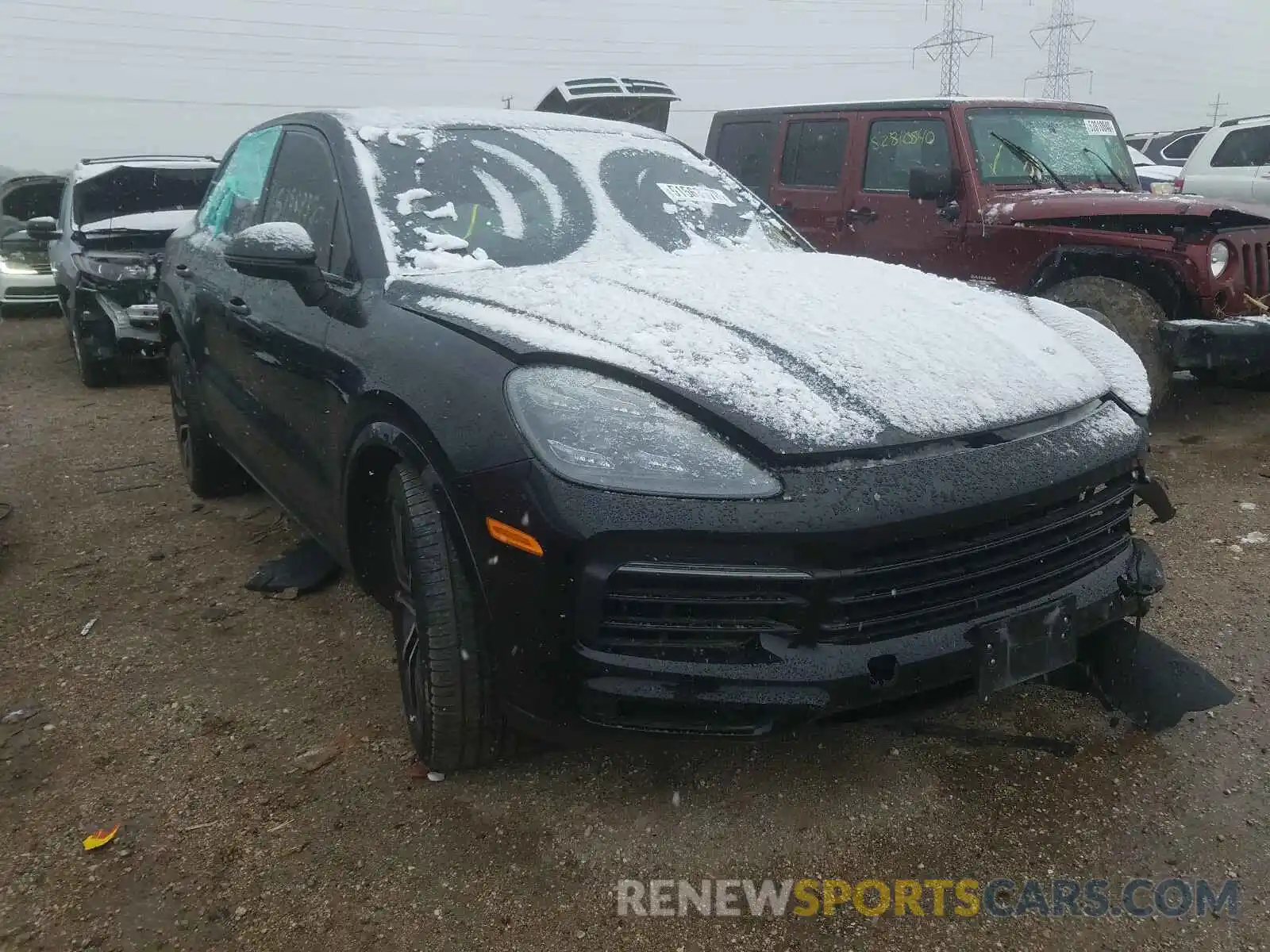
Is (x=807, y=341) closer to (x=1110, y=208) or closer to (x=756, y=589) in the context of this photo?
(x=756, y=589)

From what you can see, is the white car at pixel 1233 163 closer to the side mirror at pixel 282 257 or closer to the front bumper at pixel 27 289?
the side mirror at pixel 282 257

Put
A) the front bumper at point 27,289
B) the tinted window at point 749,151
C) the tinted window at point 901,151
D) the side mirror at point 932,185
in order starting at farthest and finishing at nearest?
the front bumper at point 27,289
the tinted window at point 749,151
the tinted window at point 901,151
the side mirror at point 932,185

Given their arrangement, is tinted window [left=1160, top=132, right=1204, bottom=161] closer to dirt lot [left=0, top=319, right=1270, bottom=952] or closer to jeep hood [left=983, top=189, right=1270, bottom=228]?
jeep hood [left=983, top=189, right=1270, bottom=228]

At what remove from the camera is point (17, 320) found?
11.0 meters

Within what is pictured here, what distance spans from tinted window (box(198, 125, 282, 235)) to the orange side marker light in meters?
2.20

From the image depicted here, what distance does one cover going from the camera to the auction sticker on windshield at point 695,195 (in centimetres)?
331

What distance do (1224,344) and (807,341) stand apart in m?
3.51

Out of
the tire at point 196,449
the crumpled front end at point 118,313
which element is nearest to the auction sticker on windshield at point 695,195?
the tire at point 196,449

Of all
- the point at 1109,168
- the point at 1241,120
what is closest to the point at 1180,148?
the point at 1241,120

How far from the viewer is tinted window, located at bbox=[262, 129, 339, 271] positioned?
2875 millimetres

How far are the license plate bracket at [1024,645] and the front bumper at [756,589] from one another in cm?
2

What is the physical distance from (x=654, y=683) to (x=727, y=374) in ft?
2.11

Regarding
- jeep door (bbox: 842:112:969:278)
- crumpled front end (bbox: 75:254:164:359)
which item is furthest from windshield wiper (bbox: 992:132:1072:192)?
crumpled front end (bbox: 75:254:164:359)

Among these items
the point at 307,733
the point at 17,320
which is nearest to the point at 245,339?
the point at 307,733
